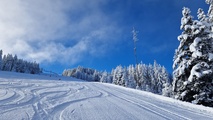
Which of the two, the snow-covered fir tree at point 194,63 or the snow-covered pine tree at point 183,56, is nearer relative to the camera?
the snow-covered fir tree at point 194,63

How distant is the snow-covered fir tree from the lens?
437 inches

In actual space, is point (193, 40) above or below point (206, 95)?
above

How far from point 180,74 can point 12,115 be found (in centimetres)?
1147

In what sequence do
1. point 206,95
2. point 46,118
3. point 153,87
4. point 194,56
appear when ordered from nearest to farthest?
1. point 46,118
2. point 206,95
3. point 194,56
4. point 153,87

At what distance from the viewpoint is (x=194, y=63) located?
12.1 metres

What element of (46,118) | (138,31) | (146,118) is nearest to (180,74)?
(146,118)

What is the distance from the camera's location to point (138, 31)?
41438mm

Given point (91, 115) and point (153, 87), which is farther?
point (153, 87)

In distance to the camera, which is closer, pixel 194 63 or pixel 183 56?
pixel 194 63

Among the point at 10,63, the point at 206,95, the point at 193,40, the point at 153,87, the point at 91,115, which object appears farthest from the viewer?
the point at 10,63

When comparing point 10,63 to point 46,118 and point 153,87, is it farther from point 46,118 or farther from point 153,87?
point 46,118

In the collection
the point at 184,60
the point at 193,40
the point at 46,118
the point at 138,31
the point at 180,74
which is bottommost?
the point at 46,118

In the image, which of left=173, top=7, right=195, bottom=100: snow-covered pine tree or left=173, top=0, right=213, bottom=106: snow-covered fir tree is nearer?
left=173, top=0, right=213, bottom=106: snow-covered fir tree

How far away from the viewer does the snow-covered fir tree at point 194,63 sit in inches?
437
